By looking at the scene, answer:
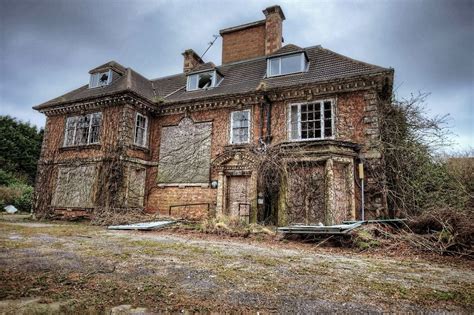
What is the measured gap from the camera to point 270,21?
16.8 meters

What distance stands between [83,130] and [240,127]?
29.2 feet

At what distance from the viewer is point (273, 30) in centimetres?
1664

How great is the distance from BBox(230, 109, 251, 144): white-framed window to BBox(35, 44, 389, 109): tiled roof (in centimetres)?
111

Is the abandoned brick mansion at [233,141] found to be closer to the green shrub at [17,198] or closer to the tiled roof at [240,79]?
the tiled roof at [240,79]

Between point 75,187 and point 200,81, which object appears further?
point 200,81

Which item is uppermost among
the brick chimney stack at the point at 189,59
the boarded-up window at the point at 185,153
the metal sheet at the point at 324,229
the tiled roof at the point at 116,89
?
the brick chimney stack at the point at 189,59

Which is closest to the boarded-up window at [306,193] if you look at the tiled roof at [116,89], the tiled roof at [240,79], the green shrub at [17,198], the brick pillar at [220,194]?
the brick pillar at [220,194]

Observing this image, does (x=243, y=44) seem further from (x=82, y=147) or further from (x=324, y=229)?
(x=324, y=229)

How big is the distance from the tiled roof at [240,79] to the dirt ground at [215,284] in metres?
9.46

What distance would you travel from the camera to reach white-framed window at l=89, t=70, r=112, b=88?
54.0 feet

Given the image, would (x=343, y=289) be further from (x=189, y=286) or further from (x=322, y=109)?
(x=322, y=109)


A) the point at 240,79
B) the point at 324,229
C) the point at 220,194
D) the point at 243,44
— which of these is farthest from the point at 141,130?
the point at 324,229

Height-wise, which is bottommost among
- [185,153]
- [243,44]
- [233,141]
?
[185,153]

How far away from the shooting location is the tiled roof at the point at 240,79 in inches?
495
